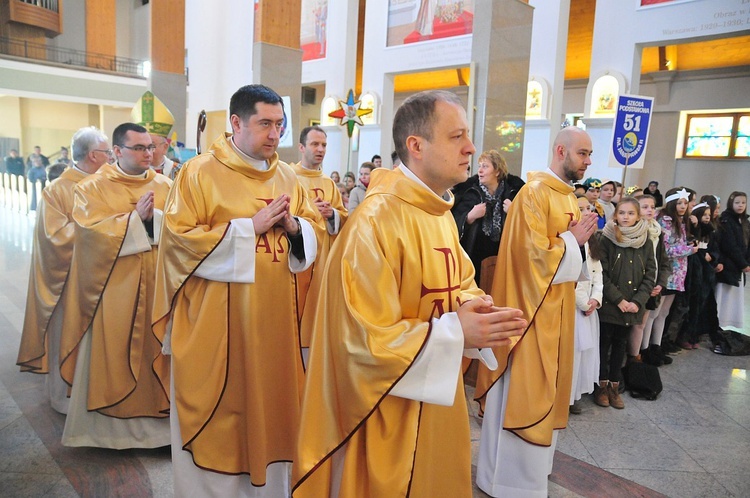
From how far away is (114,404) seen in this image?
11.0ft

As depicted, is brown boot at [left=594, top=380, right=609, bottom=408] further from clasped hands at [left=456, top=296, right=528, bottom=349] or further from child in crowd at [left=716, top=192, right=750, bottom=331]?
clasped hands at [left=456, top=296, right=528, bottom=349]

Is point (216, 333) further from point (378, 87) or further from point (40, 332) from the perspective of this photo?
point (378, 87)

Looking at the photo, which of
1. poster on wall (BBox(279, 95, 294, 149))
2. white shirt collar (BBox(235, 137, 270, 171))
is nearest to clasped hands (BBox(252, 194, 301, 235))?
white shirt collar (BBox(235, 137, 270, 171))

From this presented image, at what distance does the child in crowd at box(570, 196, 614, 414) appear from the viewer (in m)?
4.29

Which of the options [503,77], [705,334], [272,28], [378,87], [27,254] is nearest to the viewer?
[503,77]

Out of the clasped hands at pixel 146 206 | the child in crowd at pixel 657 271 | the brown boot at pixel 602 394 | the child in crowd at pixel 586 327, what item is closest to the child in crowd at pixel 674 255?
the child in crowd at pixel 657 271

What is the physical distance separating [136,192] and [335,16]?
14463mm

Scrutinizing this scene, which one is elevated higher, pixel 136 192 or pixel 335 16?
pixel 335 16

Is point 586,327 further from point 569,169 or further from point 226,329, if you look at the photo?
point 226,329

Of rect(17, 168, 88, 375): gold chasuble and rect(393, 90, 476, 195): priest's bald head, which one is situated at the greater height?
rect(393, 90, 476, 195): priest's bald head

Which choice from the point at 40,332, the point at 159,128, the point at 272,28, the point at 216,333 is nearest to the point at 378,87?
the point at 272,28

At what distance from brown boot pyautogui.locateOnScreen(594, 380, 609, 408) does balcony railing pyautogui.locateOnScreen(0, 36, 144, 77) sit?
73.6ft

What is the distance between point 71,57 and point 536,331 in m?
26.0

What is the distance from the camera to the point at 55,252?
155 inches
